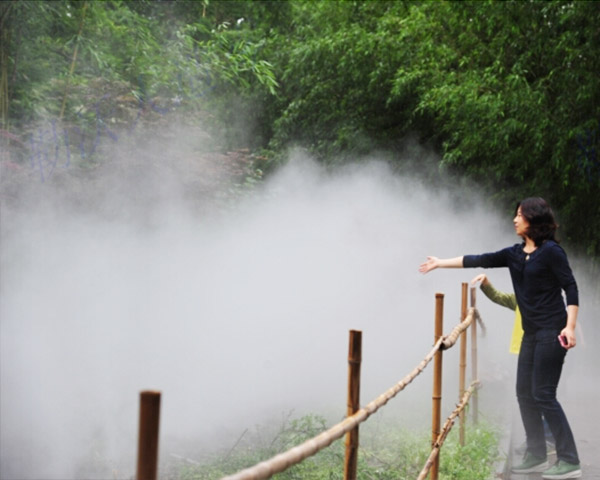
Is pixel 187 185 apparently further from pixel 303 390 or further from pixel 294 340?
pixel 303 390

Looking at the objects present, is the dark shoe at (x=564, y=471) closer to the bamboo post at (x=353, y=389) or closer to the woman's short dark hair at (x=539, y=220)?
the woman's short dark hair at (x=539, y=220)

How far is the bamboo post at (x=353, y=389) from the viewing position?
9.74ft

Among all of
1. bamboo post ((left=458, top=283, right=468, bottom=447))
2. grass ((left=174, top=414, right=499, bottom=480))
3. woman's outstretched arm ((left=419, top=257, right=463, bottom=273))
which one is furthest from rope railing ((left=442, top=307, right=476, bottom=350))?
grass ((left=174, top=414, right=499, bottom=480))

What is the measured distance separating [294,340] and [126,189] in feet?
9.03

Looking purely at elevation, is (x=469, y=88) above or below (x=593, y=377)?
above

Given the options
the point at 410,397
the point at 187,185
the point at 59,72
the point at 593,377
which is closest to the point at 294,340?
the point at 410,397

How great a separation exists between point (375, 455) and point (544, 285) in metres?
1.89

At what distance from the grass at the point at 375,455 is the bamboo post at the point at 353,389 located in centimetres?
234

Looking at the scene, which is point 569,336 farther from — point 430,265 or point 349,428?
point 349,428

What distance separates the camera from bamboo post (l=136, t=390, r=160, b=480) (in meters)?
1.64

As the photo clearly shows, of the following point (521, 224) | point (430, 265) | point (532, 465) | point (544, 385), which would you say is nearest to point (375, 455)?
point (532, 465)

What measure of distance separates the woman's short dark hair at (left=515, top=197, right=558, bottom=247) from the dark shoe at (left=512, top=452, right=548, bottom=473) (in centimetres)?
141

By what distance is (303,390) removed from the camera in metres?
8.83

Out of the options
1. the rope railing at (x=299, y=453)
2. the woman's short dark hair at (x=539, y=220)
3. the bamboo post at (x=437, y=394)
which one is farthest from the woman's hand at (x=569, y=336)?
the rope railing at (x=299, y=453)
